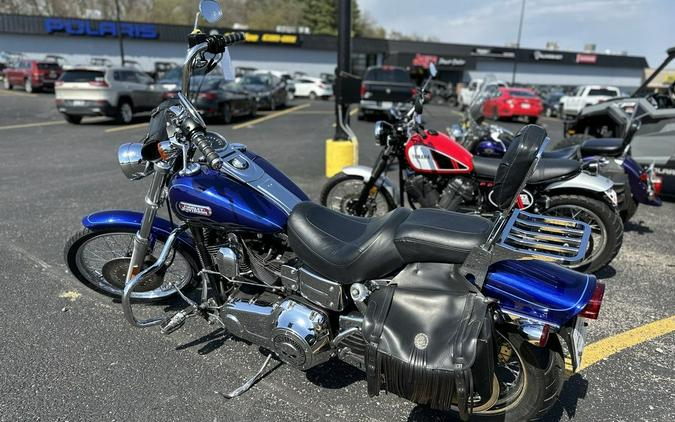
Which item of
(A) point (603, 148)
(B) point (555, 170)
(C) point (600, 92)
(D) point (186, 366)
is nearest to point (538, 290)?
(D) point (186, 366)

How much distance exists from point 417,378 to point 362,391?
0.81 m

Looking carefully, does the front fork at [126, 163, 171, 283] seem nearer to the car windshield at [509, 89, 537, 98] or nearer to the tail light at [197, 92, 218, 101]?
the tail light at [197, 92, 218, 101]

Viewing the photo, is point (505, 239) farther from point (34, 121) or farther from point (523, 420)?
point (34, 121)

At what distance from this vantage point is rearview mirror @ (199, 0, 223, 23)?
2.58m

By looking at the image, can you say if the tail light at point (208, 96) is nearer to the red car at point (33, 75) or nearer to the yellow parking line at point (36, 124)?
the yellow parking line at point (36, 124)

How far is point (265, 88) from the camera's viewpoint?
18.0m

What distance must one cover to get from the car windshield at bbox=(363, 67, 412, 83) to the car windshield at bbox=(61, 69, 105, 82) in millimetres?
8520

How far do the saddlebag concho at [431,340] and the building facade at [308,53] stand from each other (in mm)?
27305

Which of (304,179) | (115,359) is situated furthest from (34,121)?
(115,359)

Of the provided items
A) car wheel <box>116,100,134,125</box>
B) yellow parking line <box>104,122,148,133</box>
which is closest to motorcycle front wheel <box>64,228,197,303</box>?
yellow parking line <box>104,122,148,133</box>

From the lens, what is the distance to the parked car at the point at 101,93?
12.2m

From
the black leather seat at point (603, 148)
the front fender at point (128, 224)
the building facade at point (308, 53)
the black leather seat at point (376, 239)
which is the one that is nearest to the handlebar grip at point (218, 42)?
the black leather seat at point (376, 239)

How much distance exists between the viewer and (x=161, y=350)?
291 centimetres

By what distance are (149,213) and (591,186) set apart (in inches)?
140
